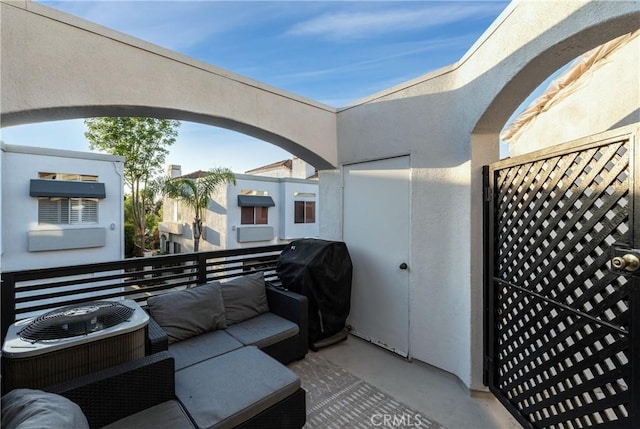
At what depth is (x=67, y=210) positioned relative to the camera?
7188 millimetres

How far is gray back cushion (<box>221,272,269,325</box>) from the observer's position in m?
2.91

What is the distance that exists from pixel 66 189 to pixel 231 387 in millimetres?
7936

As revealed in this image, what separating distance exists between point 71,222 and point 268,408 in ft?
27.4

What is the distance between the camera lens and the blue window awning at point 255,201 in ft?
35.4

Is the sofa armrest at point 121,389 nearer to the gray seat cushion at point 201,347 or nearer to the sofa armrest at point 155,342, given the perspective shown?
the sofa armrest at point 155,342

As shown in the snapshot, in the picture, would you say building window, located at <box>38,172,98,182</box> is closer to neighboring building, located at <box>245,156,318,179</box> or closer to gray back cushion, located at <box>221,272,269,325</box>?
gray back cushion, located at <box>221,272,269,325</box>

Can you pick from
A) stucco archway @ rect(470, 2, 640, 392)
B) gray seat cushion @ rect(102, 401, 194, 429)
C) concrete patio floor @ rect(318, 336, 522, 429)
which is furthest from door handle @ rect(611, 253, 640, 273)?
gray seat cushion @ rect(102, 401, 194, 429)

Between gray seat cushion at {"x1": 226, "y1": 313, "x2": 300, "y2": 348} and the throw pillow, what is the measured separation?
1.45m

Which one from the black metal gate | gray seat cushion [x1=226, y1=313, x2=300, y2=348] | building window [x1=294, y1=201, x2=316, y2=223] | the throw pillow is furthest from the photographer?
building window [x1=294, y1=201, x2=316, y2=223]

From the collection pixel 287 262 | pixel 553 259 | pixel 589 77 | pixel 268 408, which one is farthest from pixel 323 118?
pixel 268 408

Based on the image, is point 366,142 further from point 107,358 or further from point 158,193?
point 158,193

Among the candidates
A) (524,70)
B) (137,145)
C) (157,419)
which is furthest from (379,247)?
(137,145)

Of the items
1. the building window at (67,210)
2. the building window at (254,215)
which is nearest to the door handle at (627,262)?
the building window at (67,210)

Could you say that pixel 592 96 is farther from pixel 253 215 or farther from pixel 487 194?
pixel 253 215
